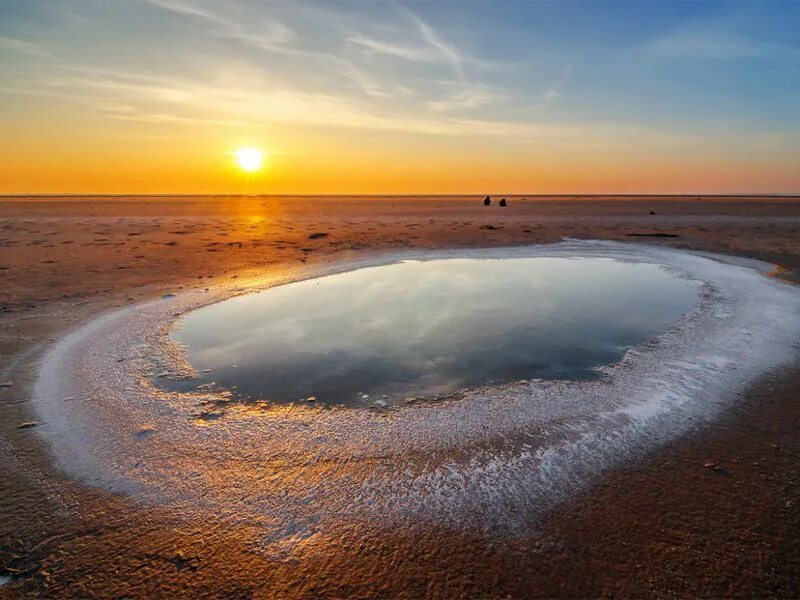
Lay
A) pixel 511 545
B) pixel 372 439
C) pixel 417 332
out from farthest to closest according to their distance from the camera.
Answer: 1. pixel 417 332
2. pixel 372 439
3. pixel 511 545

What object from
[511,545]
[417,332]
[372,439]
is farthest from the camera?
[417,332]

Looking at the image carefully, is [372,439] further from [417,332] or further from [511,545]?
[417,332]

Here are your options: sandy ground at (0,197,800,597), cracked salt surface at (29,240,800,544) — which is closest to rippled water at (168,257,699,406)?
cracked salt surface at (29,240,800,544)

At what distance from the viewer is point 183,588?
2.72 m

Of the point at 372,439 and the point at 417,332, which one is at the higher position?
the point at 417,332


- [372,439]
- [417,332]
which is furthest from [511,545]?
[417,332]

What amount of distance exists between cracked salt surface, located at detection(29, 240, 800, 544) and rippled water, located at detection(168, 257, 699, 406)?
45cm

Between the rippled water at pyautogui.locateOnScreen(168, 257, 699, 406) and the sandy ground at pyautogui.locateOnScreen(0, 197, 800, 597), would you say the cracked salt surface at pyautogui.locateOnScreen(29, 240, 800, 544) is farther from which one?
the rippled water at pyautogui.locateOnScreen(168, 257, 699, 406)

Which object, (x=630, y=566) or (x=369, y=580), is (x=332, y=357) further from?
(x=630, y=566)

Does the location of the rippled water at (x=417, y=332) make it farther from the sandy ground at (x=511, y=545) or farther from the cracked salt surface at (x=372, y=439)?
the sandy ground at (x=511, y=545)

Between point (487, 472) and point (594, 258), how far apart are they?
1403 cm

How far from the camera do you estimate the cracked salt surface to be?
343cm

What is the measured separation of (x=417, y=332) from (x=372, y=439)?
135 inches

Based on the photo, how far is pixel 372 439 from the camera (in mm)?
4367
